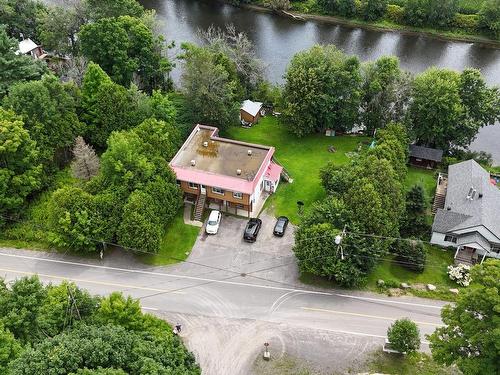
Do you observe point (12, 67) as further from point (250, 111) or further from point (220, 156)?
point (250, 111)

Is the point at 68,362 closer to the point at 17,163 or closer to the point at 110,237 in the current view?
the point at 110,237

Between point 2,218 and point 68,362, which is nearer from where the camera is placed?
point 68,362

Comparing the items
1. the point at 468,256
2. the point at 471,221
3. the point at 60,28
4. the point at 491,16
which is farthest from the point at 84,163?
the point at 491,16

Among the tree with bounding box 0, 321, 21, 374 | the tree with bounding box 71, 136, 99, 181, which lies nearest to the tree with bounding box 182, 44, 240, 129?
the tree with bounding box 71, 136, 99, 181

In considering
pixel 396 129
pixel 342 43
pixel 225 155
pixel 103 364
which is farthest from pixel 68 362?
pixel 342 43

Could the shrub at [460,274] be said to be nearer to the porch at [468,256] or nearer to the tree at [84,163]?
the porch at [468,256]

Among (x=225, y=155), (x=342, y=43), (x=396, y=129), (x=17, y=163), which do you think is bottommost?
(x=17, y=163)

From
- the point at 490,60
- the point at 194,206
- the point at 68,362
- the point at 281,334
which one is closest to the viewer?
the point at 68,362
